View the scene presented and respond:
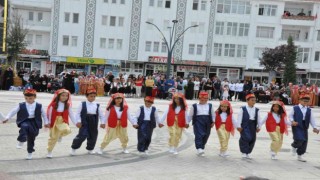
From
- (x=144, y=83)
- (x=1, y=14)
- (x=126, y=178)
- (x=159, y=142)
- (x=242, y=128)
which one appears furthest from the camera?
(x=144, y=83)

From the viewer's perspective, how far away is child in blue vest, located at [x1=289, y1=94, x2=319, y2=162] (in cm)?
970

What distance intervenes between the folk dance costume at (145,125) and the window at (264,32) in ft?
133

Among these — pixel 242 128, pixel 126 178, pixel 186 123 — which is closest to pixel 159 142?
pixel 186 123

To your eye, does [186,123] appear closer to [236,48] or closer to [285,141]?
[285,141]

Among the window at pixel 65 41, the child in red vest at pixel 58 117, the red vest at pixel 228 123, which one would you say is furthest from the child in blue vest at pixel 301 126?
the window at pixel 65 41

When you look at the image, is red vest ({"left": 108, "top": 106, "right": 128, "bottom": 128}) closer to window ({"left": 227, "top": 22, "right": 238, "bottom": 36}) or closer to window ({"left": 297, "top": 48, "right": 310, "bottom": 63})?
window ({"left": 227, "top": 22, "right": 238, "bottom": 36})

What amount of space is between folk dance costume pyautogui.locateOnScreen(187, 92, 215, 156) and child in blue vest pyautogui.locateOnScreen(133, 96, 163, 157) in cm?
88

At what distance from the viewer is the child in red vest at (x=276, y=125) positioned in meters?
9.64

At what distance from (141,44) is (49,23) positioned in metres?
10.8

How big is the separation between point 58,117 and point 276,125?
202 inches

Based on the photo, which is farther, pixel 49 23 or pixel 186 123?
pixel 49 23

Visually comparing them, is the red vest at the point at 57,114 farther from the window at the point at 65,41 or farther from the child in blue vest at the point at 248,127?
the window at the point at 65,41

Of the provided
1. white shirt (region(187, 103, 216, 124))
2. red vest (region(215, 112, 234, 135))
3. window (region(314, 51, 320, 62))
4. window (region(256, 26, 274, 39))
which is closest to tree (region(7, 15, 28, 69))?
window (region(256, 26, 274, 39))

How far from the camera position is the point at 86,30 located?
45469 millimetres
